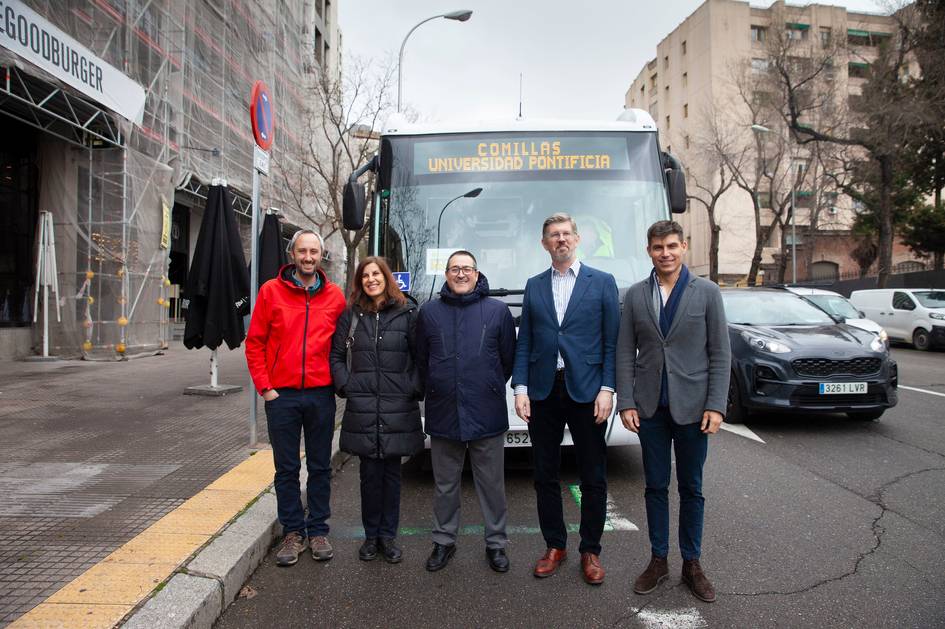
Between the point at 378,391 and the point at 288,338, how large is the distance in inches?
23.7

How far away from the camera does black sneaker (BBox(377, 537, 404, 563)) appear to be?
3.40 metres

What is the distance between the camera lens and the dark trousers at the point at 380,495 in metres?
3.44

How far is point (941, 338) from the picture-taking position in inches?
605

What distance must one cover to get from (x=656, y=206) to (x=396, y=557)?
11.4 ft

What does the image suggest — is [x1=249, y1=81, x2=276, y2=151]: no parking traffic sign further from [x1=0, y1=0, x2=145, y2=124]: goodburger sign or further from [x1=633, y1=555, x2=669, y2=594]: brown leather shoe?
[x1=0, y1=0, x2=145, y2=124]: goodburger sign

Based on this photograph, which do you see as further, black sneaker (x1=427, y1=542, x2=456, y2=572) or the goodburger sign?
the goodburger sign

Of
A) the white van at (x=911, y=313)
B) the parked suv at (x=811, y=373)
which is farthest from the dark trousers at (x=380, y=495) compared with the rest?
the white van at (x=911, y=313)

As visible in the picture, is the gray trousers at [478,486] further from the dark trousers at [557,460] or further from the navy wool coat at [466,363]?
the dark trousers at [557,460]

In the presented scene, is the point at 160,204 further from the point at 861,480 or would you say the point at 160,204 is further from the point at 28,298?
the point at 861,480

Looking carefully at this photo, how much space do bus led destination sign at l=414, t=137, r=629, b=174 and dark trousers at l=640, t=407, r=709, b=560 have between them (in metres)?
2.71

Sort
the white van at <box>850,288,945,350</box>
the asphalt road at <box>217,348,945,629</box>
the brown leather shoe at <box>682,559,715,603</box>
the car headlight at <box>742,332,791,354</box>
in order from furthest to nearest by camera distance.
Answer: the white van at <box>850,288,945,350</box> < the car headlight at <box>742,332,791,354</box> < the brown leather shoe at <box>682,559,715,603</box> < the asphalt road at <box>217,348,945,629</box>

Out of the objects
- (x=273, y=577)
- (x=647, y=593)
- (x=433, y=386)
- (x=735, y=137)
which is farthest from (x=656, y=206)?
(x=735, y=137)

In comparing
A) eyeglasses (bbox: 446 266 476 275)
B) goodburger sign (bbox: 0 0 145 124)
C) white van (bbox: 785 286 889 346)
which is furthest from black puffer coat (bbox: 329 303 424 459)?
white van (bbox: 785 286 889 346)

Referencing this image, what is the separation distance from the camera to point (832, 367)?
20.9 ft
